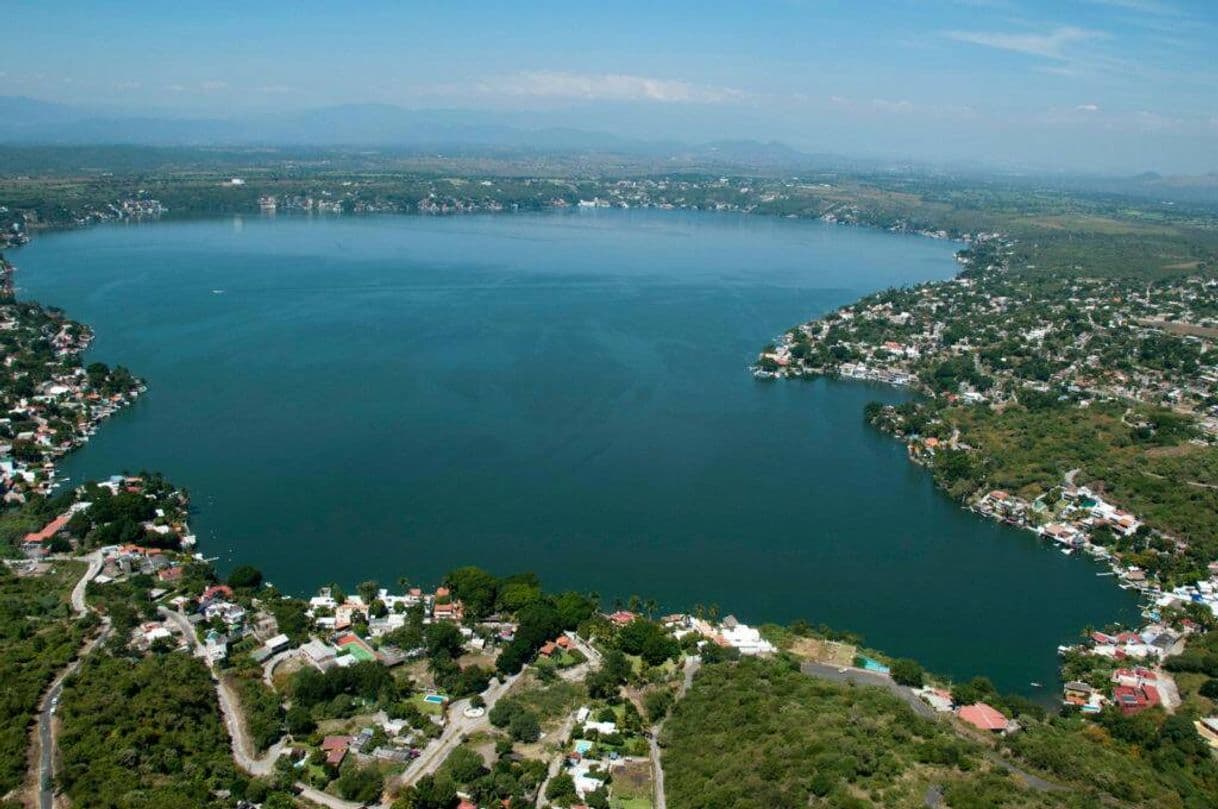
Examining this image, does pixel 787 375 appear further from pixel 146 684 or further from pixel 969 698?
pixel 146 684

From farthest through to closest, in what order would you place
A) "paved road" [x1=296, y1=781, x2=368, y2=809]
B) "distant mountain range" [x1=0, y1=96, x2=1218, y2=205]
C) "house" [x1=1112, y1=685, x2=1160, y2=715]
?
1. "distant mountain range" [x1=0, y1=96, x2=1218, y2=205]
2. "house" [x1=1112, y1=685, x2=1160, y2=715]
3. "paved road" [x1=296, y1=781, x2=368, y2=809]

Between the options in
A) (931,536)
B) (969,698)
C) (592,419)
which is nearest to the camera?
(969,698)

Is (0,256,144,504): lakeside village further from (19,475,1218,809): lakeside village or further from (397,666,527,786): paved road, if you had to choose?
(397,666,527,786): paved road

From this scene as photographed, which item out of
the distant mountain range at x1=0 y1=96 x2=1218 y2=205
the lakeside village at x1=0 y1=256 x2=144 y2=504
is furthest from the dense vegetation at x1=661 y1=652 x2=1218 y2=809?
the distant mountain range at x1=0 y1=96 x2=1218 y2=205

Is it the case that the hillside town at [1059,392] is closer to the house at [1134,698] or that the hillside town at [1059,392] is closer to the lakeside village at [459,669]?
the house at [1134,698]

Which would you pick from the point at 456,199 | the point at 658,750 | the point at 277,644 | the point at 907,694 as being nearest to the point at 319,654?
the point at 277,644

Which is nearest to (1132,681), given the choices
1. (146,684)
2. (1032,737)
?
(1032,737)
